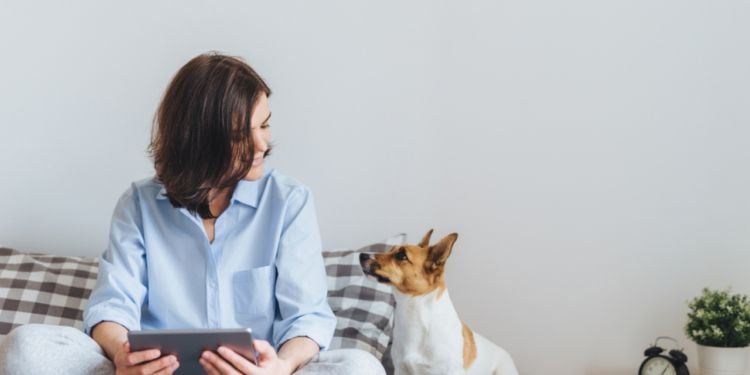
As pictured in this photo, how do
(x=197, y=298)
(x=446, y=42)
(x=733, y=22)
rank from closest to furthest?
(x=197, y=298) < (x=733, y=22) < (x=446, y=42)

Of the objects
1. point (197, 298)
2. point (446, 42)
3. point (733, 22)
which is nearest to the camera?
point (197, 298)

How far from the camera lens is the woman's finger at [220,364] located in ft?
4.17

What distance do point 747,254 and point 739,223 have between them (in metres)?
0.07

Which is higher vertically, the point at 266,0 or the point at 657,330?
the point at 266,0

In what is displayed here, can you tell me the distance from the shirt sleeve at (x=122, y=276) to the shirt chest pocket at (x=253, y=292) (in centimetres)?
18

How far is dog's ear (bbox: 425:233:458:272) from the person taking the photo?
1674 mm

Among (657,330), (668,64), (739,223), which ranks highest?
(668,64)

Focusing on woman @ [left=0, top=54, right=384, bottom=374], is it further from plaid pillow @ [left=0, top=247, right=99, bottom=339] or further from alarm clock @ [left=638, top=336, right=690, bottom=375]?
alarm clock @ [left=638, top=336, right=690, bottom=375]

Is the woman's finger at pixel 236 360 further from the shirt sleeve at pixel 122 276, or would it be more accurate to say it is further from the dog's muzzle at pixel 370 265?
the dog's muzzle at pixel 370 265

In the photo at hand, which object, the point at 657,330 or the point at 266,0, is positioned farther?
the point at 266,0

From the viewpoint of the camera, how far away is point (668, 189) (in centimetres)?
196

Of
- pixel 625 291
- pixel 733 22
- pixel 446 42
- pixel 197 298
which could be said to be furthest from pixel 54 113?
pixel 733 22

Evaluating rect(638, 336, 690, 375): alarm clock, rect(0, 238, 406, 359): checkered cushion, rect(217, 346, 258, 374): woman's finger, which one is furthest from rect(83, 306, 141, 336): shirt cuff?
rect(638, 336, 690, 375): alarm clock

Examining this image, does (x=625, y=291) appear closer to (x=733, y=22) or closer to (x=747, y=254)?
(x=747, y=254)
